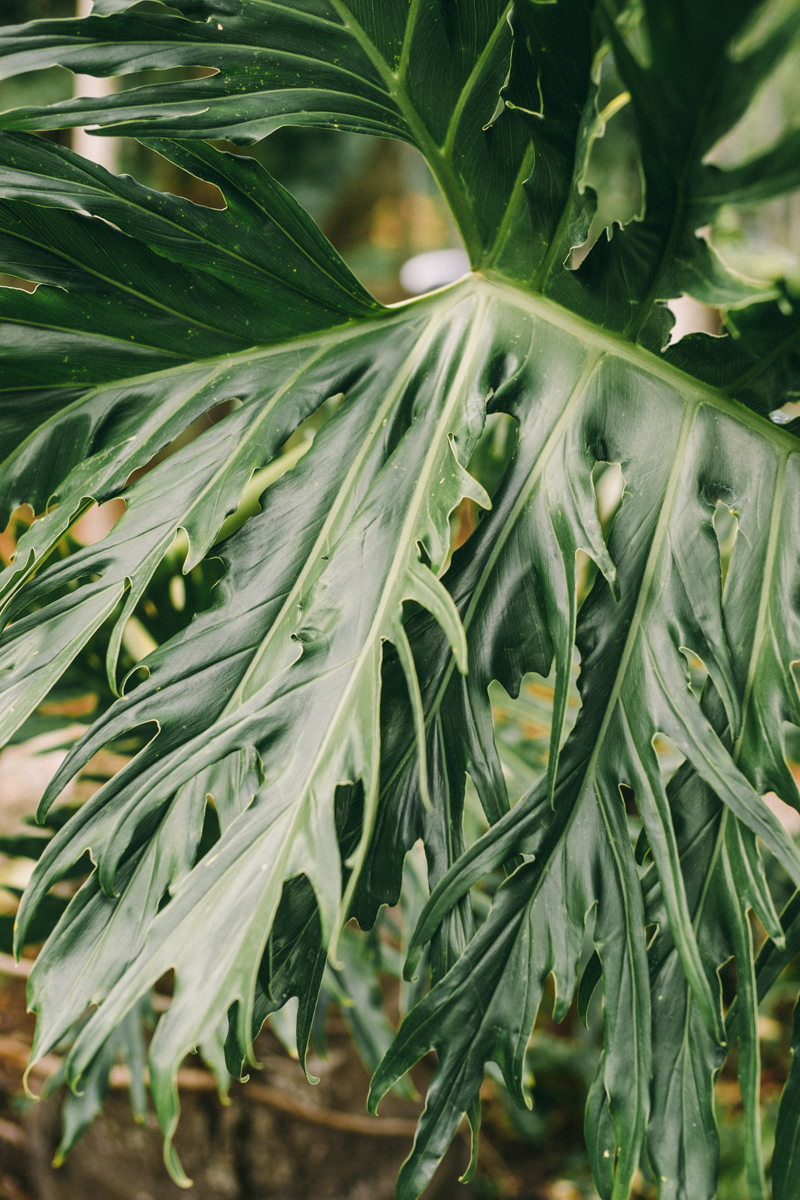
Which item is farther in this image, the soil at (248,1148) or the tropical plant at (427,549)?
the soil at (248,1148)

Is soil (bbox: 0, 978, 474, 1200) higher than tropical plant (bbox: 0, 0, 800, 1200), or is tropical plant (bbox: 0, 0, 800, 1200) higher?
tropical plant (bbox: 0, 0, 800, 1200)

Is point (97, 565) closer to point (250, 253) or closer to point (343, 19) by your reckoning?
point (250, 253)

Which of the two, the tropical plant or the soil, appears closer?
the tropical plant

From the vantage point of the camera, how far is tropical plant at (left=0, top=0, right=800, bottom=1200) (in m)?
0.50

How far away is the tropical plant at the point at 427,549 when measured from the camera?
502mm

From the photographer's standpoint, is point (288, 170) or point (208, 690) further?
point (288, 170)

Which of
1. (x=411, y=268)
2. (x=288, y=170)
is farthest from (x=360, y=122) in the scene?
(x=288, y=170)

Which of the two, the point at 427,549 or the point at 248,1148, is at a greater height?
the point at 427,549

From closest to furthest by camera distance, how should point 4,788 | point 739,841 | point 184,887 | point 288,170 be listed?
1. point 184,887
2. point 739,841
3. point 4,788
4. point 288,170

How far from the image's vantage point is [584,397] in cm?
61

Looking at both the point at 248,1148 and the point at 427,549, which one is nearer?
the point at 427,549

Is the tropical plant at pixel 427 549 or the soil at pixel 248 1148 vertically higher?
the tropical plant at pixel 427 549

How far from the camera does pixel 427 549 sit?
53 centimetres

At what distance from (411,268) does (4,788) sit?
11.1 feet
